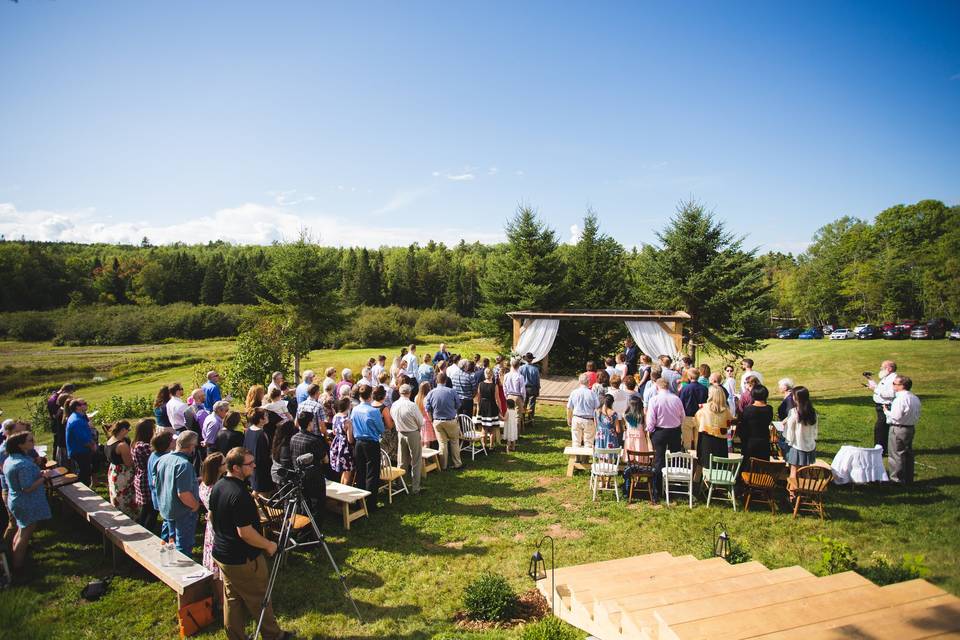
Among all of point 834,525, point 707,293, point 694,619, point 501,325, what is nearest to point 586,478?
point 834,525

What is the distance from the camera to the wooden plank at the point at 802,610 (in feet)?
9.31

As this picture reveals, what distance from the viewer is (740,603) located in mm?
3271

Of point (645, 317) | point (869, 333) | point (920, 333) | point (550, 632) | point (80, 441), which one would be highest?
point (645, 317)

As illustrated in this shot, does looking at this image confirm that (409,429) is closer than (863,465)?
No

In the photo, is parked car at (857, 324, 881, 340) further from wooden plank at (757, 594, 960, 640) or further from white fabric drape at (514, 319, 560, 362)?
wooden plank at (757, 594, 960, 640)

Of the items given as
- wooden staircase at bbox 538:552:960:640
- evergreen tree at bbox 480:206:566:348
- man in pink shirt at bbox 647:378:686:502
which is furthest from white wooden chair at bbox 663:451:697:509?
evergreen tree at bbox 480:206:566:348

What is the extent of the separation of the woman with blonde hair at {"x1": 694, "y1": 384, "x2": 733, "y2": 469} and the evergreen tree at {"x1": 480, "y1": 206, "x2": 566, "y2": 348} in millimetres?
15071

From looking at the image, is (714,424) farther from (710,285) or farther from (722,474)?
(710,285)

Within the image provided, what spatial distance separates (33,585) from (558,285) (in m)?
20.4

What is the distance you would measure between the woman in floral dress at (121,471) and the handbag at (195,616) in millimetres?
2669

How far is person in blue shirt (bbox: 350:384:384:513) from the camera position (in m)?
7.23

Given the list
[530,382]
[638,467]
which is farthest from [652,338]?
[638,467]

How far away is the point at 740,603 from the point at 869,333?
163 feet

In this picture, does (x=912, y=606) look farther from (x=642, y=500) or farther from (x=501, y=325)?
(x=501, y=325)
